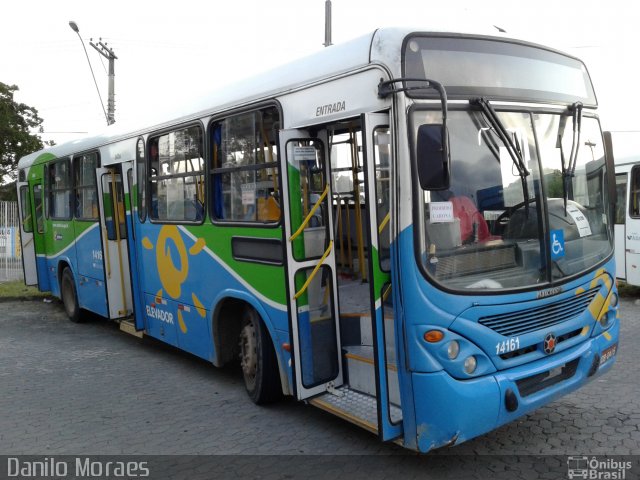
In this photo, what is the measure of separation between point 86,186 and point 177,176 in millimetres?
2986

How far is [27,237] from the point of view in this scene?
11.5 meters

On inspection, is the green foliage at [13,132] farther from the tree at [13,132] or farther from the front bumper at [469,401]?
the front bumper at [469,401]

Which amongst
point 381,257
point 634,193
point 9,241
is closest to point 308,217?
point 381,257

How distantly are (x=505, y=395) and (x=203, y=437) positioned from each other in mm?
2450

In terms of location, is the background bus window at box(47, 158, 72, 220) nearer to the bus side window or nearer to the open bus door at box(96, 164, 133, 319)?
the open bus door at box(96, 164, 133, 319)

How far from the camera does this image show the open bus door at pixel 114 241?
8062 mm

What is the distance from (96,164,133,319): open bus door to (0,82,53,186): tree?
976 inches

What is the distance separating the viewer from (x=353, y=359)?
4.66 m

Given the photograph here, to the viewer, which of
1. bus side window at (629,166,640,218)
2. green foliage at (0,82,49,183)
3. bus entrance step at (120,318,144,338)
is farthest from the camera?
green foliage at (0,82,49,183)

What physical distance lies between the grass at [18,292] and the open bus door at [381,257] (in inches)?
419

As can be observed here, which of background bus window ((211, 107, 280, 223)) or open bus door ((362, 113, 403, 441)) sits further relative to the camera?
background bus window ((211, 107, 280, 223))

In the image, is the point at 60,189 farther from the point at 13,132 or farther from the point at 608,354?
the point at 13,132

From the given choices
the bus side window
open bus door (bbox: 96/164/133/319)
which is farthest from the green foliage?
the bus side window

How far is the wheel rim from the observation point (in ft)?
18.4
